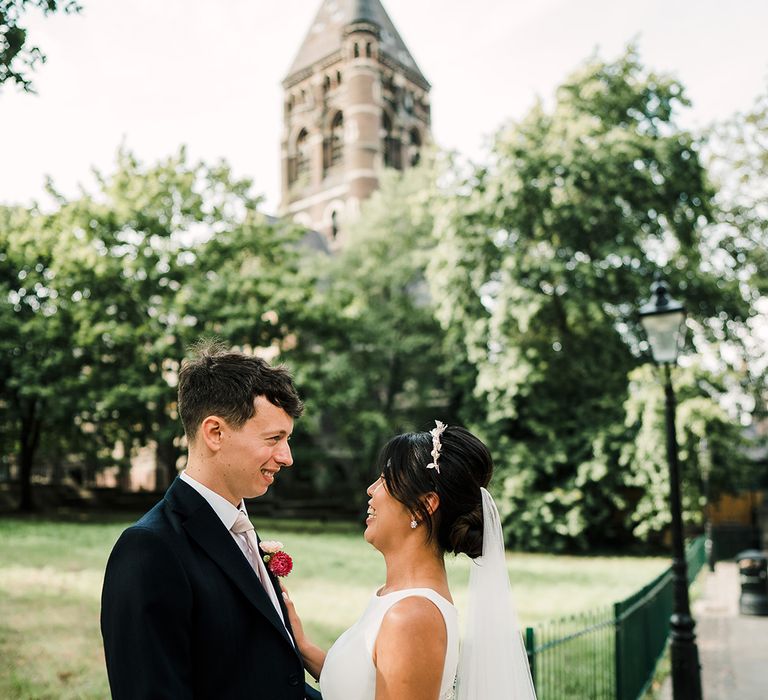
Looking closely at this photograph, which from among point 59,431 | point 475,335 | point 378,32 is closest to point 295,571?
point 475,335

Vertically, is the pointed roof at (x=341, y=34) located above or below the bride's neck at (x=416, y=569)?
above

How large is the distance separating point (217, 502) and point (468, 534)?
96 cm

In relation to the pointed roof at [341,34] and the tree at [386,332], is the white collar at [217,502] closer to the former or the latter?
the tree at [386,332]

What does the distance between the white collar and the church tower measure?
1789 inches

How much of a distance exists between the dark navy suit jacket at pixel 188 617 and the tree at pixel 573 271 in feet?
65.6

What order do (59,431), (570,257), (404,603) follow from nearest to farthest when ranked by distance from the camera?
(404,603) < (570,257) < (59,431)

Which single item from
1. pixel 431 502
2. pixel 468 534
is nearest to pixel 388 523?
pixel 431 502

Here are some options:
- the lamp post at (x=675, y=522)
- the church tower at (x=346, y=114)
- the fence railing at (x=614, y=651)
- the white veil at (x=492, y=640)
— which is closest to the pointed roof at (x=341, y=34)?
the church tower at (x=346, y=114)

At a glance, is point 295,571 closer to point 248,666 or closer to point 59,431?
point 248,666

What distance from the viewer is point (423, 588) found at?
2609 millimetres

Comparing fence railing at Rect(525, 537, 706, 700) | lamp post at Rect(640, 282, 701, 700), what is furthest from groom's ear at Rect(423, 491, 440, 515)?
lamp post at Rect(640, 282, 701, 700)

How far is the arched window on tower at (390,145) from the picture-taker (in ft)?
172

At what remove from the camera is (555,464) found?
24.6 metres

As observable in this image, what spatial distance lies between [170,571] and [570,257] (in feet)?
73.2
